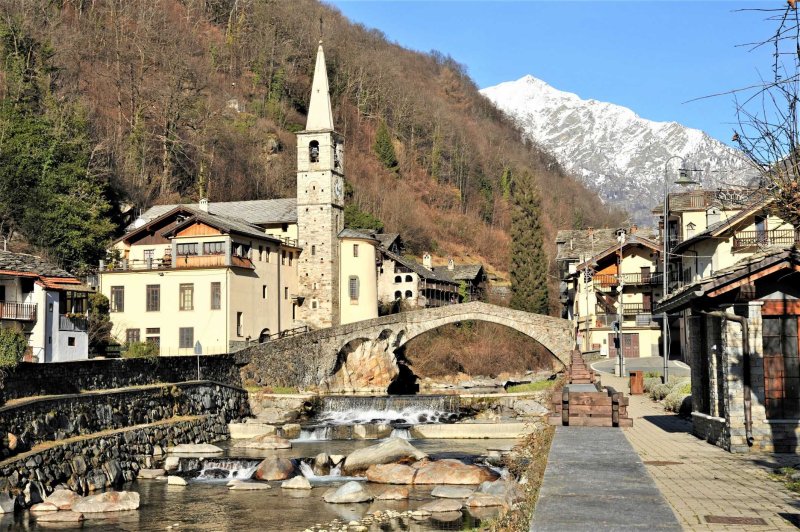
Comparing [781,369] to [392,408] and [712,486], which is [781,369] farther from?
[392,408]

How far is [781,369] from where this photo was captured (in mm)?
17812

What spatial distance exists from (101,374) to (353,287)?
3262cm

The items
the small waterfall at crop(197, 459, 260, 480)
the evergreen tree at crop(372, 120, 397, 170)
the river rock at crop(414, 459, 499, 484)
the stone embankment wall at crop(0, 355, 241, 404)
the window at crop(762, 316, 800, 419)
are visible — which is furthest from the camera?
the evergreen tree at crop(372, 120, 397, 170)

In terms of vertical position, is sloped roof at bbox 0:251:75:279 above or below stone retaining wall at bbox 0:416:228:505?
above

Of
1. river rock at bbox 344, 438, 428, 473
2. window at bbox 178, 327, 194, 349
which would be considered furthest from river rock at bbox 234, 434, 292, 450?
window at bbox 178, 327, 194, 349

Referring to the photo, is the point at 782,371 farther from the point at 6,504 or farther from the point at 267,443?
the point at 267,443

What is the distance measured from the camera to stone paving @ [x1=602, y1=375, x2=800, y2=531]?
455 inches

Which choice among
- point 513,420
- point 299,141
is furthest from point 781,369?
point 299,141

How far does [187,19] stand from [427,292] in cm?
5443

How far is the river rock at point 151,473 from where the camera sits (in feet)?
98.6

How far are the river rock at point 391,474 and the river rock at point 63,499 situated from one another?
842 cm

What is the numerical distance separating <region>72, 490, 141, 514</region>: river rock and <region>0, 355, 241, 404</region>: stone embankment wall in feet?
16.6

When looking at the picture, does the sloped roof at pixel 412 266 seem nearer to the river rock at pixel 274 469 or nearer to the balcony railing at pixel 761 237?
the balcony railing at pixel 761 237

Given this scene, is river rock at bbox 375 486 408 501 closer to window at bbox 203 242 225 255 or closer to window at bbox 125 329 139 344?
window at bbox 203 242 225 255
